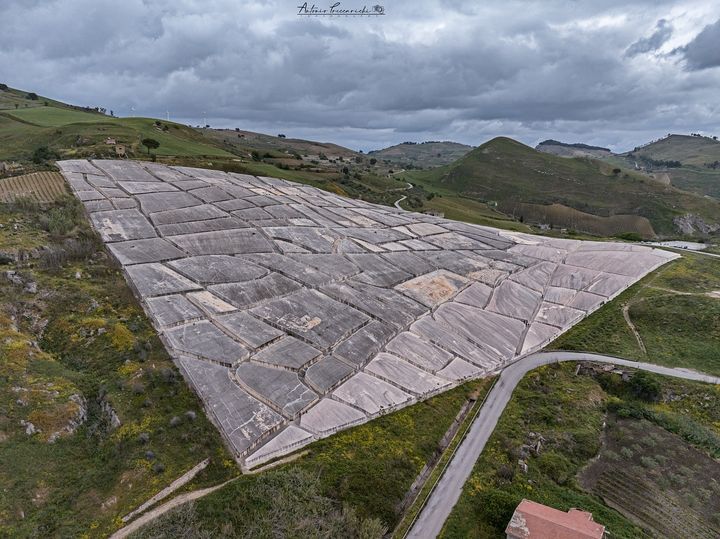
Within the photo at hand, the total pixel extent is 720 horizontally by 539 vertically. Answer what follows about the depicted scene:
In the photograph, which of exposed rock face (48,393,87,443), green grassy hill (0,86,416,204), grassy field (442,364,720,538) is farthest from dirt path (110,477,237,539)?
green grassy hill (0,86,416,204)

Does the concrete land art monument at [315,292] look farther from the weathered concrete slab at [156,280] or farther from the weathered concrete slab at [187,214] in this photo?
the weathered concrete slab at [187,214]

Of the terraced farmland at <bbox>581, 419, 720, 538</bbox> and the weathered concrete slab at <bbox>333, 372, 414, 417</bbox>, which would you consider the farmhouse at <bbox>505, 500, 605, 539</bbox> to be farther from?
the weathered concrete slab at <bbox>333, 372, 414, 417</bbox>

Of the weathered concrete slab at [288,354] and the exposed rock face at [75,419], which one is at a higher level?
the weathered concrete slab at [288,354]

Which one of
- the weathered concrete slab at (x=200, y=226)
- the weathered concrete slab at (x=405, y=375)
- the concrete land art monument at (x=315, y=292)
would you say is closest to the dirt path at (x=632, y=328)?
the concrete land art monument at (x=315, y=292)

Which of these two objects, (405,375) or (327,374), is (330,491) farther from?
(405,375)

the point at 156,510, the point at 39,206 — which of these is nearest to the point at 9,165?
the point at 39,206
